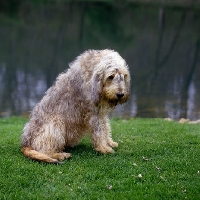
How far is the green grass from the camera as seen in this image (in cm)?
562

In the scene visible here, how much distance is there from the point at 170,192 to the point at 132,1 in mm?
51397

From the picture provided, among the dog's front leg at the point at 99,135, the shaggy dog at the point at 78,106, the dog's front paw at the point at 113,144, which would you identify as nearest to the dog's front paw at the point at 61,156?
the shaggy dog at the point at 78,106

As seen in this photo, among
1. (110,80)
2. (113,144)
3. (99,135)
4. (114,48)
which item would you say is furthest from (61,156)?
(114,48)

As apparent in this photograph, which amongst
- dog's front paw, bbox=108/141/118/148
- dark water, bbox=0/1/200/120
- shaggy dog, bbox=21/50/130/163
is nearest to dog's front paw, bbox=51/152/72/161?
shaggy dog, bbox=21/50/130/163

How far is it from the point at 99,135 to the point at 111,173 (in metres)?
1.12

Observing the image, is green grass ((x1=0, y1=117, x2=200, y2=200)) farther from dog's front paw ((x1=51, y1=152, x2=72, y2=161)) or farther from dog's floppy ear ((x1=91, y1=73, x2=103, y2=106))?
dog's floppy ear ((x1=91, y1=73, x2=103, y2=106))

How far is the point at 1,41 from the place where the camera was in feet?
100

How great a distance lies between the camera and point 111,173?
20.7 feet

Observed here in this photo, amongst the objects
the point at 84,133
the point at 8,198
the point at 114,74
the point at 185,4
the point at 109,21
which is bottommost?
the point at 8,198

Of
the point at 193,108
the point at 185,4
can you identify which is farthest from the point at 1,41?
the point at 185,4

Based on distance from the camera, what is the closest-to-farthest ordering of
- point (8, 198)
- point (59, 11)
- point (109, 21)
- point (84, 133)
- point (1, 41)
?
point (8, 198)
point (84, 133)
point (1, 41)
point (109, 21)
point (59, 11)

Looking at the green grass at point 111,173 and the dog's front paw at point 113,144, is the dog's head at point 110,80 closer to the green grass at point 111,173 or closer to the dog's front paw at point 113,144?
the green grass at point 111,173

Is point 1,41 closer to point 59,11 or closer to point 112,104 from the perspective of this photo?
point 59,11

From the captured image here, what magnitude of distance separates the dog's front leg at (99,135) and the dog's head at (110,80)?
1.77 feet
